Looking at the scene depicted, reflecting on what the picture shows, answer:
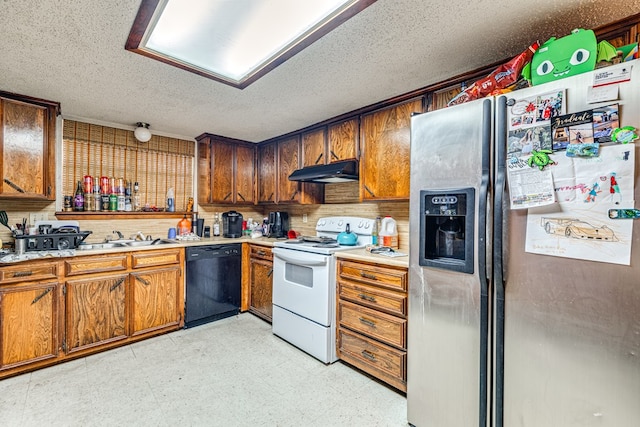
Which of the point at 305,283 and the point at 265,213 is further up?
the point at 265,213

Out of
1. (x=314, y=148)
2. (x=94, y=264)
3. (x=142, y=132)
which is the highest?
(x=142, y=132)

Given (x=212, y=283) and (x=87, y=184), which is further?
(x=212, y=283)

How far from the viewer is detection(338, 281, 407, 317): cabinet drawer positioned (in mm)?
1958

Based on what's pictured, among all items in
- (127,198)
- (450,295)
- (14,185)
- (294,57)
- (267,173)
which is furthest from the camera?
(267,173)

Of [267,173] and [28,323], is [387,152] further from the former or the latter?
[28,323]

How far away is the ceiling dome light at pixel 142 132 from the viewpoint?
3174mm

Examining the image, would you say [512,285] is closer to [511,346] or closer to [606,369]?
[511,346]

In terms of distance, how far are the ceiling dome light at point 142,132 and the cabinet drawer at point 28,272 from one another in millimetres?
1490

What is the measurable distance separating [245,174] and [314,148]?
3.89ft

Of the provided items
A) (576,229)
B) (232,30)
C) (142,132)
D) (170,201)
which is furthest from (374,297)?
(142,132)

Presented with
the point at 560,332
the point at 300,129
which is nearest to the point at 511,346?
the point at 560,332

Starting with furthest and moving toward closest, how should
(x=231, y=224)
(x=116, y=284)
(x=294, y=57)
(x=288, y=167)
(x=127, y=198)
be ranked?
(x=231, y=224) → (x=288, y=167) → (x=127, y=198) → (x=116, y=284) → (x=294, y=57)

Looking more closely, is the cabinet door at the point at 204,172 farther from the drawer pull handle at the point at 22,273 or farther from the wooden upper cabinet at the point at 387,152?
the wooden upper cabinet at the point at 387,152

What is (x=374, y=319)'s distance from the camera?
2111 mm
